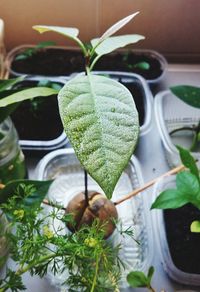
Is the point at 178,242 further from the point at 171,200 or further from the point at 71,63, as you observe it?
the point at 71,63

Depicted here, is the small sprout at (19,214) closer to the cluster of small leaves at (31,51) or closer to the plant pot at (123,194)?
the plant pot at (123,194)

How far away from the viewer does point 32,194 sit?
24.3 inches

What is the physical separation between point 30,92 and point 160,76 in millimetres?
469

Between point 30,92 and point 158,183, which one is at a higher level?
point 30,92

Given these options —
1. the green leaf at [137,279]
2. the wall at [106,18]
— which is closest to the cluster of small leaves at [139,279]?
the green leaf at [137,279]

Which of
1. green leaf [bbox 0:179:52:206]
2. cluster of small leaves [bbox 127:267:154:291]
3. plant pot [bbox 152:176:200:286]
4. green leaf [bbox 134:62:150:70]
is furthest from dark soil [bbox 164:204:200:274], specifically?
green leaf [bbox 134:62:150:70]

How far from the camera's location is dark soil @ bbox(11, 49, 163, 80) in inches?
37.2

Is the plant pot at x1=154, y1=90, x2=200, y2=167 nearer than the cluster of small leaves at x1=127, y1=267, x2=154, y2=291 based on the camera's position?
No

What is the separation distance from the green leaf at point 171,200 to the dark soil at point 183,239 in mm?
128

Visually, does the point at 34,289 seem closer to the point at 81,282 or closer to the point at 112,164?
the point at 81,282

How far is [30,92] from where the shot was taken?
0.54 m

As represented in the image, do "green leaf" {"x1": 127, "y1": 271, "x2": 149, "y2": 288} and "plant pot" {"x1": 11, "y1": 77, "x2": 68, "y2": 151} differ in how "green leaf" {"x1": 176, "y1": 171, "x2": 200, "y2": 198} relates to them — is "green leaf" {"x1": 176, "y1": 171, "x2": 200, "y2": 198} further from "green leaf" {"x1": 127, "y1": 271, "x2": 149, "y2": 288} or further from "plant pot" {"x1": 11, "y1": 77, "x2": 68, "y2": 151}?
"plant pot" {"x1": 11, "y1": 77, "x2": 68, "y2": 151}

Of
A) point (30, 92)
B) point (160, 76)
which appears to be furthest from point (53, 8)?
point (30, 92)

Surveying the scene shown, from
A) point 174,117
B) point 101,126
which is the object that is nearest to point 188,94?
point 174,117
